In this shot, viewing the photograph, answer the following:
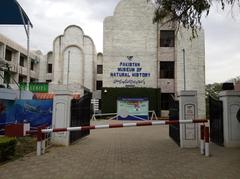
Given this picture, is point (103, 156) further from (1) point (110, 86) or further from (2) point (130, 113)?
(1) point (110, 86)

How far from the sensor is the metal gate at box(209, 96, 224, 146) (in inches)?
425

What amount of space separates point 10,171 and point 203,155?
5570 mm

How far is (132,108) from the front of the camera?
2895 centimetres

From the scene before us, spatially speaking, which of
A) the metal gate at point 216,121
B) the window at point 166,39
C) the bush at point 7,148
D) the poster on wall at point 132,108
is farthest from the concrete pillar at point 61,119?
the window at point 166,39

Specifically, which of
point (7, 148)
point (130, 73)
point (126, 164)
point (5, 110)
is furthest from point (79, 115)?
point (130, 73)

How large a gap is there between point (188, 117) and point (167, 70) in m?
23.9

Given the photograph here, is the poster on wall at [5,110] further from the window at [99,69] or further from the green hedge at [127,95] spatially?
the window at [99,69]

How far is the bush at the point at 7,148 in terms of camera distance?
7754 mm

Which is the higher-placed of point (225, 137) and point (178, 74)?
point (178, 74)

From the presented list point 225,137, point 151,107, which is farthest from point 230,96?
point 151,107

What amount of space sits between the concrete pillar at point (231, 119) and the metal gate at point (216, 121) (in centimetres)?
32

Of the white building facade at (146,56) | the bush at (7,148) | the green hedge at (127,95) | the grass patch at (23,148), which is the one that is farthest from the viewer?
the white building facade at (146,56)

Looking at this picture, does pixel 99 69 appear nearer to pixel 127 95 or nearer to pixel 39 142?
pixel 127 95

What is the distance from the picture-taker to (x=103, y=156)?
28.3 feet
